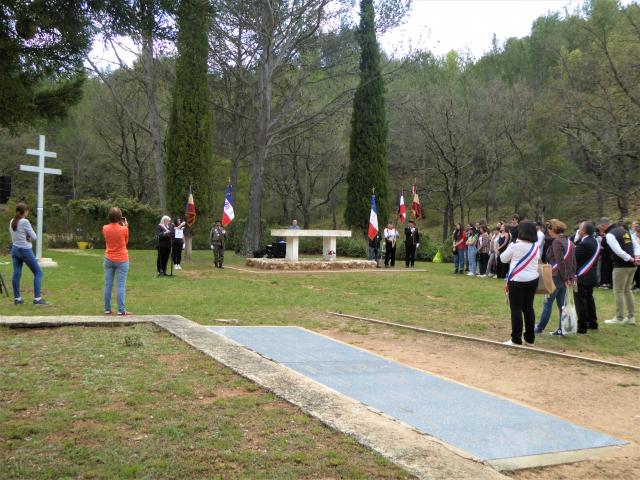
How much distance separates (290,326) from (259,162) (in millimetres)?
17037

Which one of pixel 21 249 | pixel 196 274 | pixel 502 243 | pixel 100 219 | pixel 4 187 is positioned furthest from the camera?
pixel 100 219

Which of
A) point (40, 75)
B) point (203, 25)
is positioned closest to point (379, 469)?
point (203, 25)

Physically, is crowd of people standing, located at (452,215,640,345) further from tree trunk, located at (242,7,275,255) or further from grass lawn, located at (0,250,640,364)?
tree trunk, located at (242,7,275,255)

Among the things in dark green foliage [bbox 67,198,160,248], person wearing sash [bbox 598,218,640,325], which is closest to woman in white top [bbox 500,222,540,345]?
person wearing sash [bbox 598,218,640,325]

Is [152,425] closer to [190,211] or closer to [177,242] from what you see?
[177,242]

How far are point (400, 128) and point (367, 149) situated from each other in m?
18.2

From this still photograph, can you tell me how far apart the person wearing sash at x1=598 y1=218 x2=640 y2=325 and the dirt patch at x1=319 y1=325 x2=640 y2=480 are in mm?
3470

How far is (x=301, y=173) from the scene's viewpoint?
4147cm

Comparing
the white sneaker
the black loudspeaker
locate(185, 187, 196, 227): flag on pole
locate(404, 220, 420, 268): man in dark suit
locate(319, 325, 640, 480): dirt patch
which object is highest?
the black loudspeaker

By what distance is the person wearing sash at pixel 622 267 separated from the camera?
10.0 meters

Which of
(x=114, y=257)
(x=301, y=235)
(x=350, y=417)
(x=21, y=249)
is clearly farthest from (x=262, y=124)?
(x=350, y=417)

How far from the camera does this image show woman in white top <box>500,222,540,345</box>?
8148 millimetres

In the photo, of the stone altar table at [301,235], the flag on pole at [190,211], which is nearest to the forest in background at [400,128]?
the flag on pole at [190,211]

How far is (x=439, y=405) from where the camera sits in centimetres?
510
